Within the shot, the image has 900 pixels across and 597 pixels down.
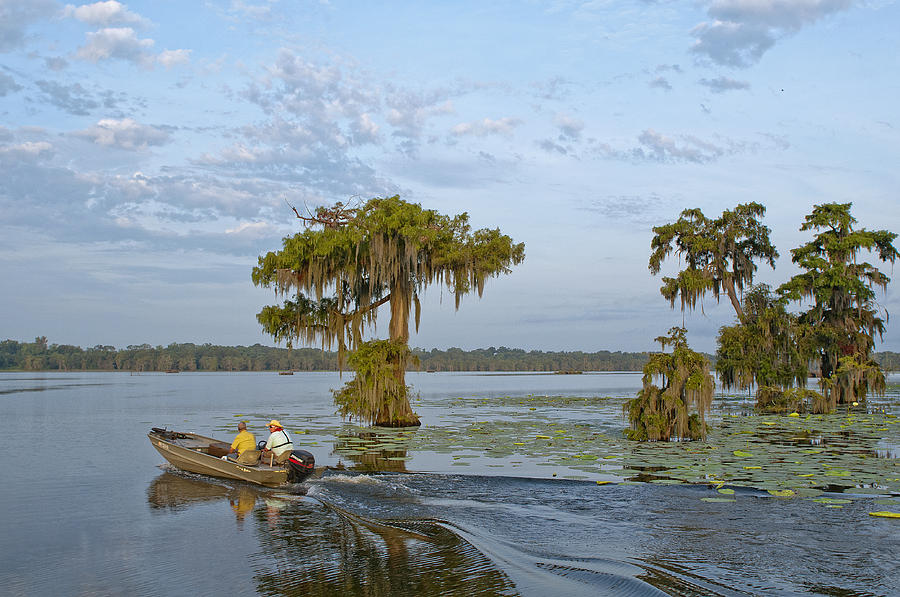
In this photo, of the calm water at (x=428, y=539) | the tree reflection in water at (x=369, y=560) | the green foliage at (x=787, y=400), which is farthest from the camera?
the green foliage at (x=787, y=400)

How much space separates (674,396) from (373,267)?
11521mm

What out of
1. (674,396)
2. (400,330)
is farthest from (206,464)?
(674,396)

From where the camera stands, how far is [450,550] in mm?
10078

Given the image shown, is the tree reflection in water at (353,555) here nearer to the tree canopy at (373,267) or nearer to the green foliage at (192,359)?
the tree canopy at (373,267)

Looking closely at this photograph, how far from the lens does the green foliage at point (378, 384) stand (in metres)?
25.8

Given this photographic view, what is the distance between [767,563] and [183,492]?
12189 mm

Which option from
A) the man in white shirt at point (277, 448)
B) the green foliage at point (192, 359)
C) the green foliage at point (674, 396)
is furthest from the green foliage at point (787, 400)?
the green foliage at point (192, 359)

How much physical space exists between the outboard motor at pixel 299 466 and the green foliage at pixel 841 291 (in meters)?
30.5

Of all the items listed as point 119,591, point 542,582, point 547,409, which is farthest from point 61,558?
point 547,409

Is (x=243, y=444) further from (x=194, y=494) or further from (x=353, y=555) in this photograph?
(x=353, y=555)

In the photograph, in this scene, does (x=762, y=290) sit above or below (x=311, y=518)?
above

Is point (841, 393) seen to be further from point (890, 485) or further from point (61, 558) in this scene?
point (61, 558)

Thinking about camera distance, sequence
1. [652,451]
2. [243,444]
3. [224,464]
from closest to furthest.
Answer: [224,464], [243,444], [652,451]

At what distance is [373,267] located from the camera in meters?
26.0
